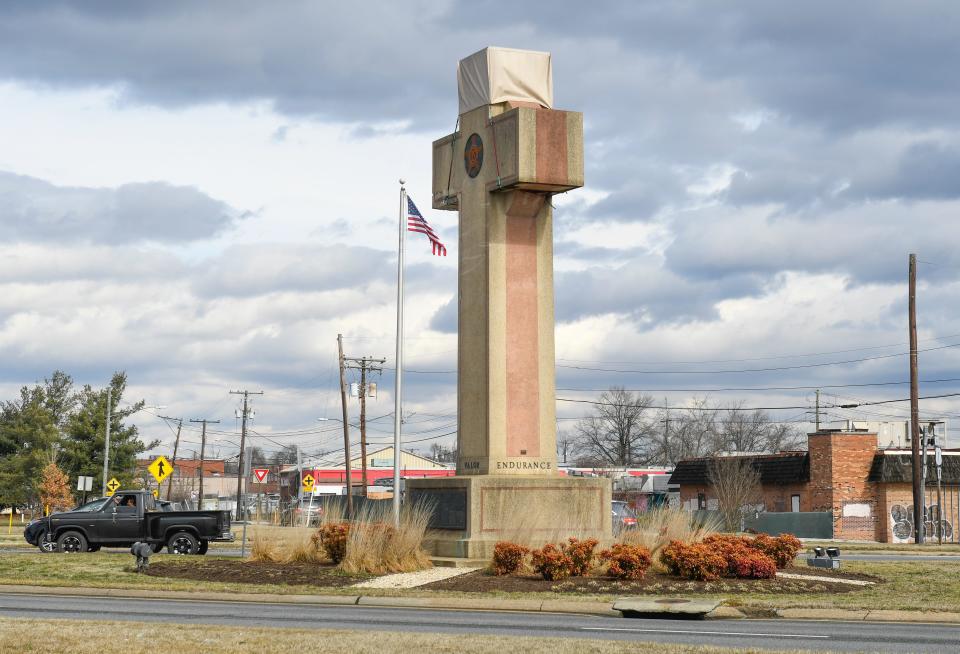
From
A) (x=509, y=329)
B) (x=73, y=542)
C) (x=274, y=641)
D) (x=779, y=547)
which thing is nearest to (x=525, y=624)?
(x=274, y=641)

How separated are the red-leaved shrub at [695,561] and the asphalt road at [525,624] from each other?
13.2 ft

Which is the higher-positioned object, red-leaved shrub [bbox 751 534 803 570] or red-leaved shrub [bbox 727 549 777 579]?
red-leaved shrub [bbox 751 534 803 570]

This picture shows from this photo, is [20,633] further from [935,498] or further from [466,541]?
[935,498]

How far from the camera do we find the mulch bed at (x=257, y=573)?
20953mm

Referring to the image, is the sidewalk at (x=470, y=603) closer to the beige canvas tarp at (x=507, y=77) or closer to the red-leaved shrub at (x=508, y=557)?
the red-leaved shrub at (x=508, y=557)

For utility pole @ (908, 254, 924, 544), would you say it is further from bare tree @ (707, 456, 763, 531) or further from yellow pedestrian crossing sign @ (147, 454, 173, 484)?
yellow pedestrian crossing sign @ (147, 454, 173, 484)

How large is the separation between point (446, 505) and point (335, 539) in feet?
8.31

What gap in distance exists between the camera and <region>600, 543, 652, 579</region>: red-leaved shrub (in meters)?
20.1

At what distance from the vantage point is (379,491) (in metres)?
99.2

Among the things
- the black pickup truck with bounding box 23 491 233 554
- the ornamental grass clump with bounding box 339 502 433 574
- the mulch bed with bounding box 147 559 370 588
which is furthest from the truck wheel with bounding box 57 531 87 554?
the ornamental grass clump with bounding box 339 502 433 574

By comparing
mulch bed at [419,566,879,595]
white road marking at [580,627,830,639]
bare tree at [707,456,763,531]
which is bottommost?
white road marking at [580,627,830,639]

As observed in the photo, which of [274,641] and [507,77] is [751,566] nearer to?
[274,641]

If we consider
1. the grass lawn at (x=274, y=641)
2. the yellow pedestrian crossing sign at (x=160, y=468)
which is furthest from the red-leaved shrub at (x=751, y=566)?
the yellow pedestrian crossing sign at (x=160, y=468)

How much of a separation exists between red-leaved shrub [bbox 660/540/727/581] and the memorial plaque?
482 cm
